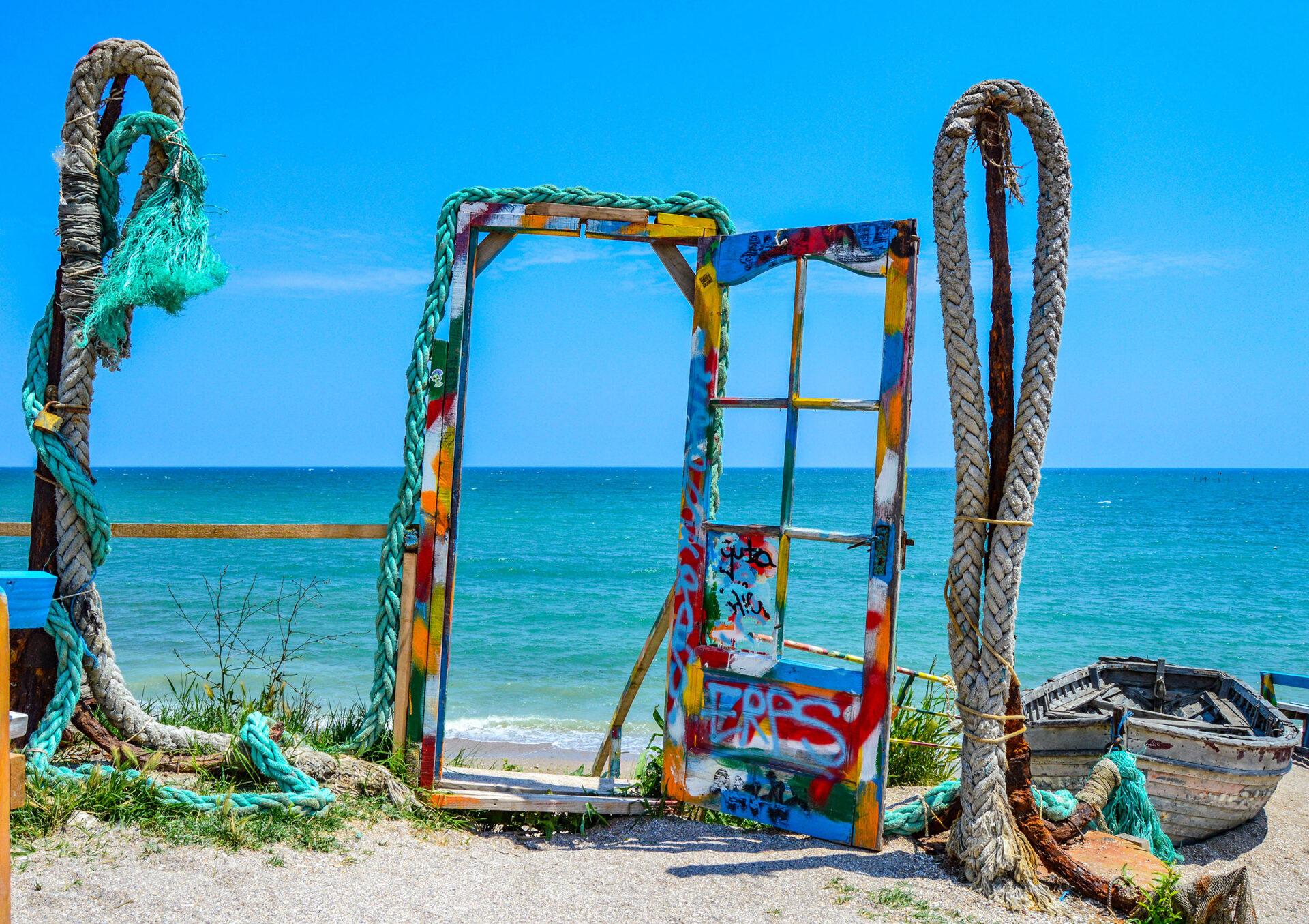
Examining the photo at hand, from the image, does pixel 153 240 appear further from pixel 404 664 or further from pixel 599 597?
pixel 599 597

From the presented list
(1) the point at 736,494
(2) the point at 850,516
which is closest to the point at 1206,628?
(2) the point at 850,516

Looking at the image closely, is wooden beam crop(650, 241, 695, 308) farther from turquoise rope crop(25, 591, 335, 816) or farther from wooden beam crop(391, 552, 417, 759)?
turquoise rope crop(25, 591, 335, 816)

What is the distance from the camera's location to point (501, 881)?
3.32m

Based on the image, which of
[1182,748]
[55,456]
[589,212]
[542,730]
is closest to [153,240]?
[55,456]

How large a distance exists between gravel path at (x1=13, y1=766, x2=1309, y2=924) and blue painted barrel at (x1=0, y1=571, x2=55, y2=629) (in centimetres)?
92

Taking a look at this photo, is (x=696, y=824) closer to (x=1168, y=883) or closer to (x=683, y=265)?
(x=1168, y=883)

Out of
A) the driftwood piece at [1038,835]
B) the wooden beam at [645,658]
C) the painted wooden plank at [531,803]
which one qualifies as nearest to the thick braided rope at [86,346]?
the painted wooden plank at [531,803]

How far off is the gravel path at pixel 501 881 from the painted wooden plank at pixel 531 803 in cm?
12

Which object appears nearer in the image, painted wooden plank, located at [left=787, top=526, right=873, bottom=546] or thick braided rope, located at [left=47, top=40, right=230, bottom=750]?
painted wooden plank, located at [left=787, top=526, right=873, bottom=546]

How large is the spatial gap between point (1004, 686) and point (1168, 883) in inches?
35.0

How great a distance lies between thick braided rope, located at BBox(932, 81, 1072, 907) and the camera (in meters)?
3.62

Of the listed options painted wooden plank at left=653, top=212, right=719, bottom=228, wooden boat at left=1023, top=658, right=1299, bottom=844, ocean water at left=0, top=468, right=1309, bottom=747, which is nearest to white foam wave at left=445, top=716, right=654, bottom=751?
ocean water at left=0, top=468, right=1309, bottom=747

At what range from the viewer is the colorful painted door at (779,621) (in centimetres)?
364

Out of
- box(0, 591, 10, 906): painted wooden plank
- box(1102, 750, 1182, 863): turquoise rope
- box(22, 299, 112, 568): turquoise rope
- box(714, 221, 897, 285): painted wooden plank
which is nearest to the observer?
box(0, 591, 10, 906): painted wooden plank
